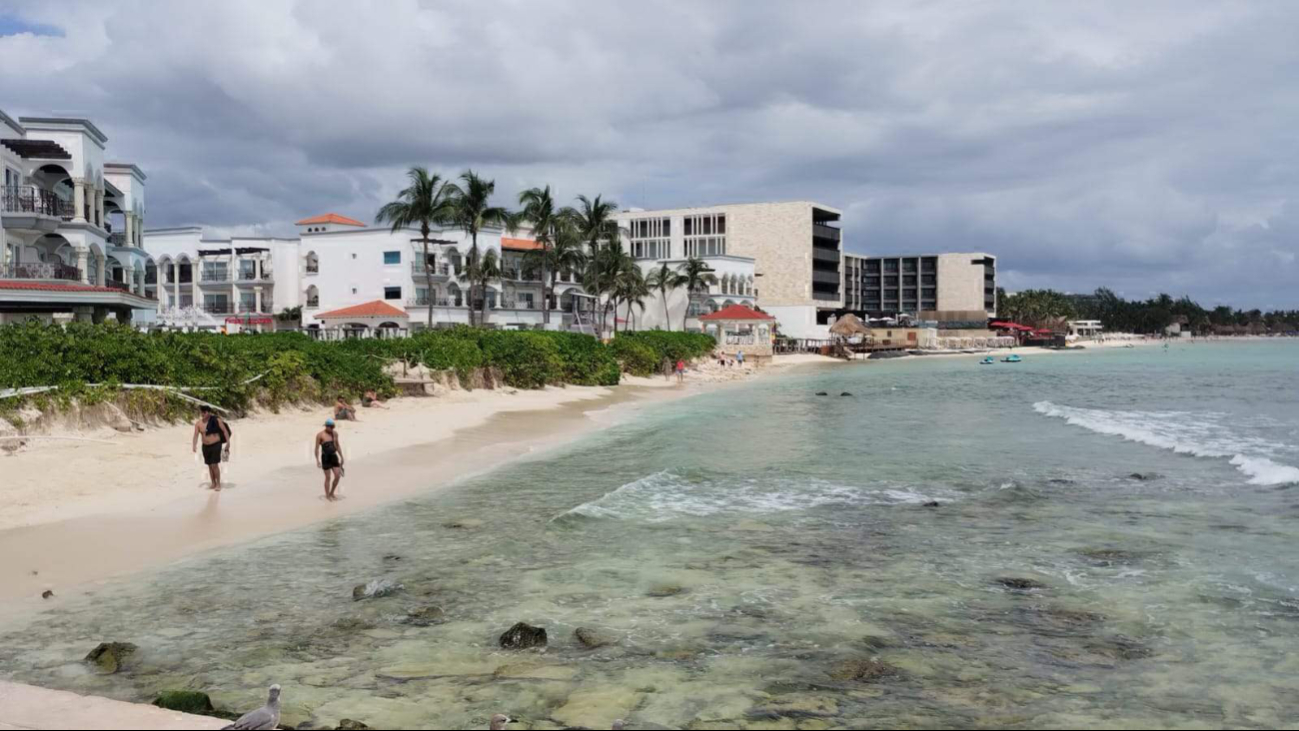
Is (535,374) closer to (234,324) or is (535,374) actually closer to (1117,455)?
(1117,455)

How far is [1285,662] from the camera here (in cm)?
912

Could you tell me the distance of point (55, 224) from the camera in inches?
1506

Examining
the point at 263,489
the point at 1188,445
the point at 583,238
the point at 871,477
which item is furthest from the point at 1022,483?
the point at 583,238

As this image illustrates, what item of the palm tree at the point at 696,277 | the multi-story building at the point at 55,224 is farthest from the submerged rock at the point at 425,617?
the palm tree at the point at 696,277

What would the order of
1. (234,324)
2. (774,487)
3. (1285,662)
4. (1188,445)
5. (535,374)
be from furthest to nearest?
(234,324) → (535,374) → (1188,445) → (774,487) → (1285,662)

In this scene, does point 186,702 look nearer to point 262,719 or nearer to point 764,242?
point 262,719

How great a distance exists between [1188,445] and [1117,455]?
3.59 metres

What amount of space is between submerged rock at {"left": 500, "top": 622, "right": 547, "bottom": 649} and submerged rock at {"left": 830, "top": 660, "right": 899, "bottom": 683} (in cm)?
298

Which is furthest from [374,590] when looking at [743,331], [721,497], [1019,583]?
[743,331]

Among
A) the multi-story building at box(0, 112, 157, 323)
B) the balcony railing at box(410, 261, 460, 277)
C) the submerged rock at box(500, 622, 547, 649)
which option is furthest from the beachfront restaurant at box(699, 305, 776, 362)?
the submerged rock at box(500, 622, 547, 649)

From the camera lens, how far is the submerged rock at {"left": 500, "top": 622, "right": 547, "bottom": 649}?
9.47m

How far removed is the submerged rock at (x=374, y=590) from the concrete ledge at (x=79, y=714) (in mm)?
3870

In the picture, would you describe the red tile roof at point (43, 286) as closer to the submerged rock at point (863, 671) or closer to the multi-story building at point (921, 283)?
the submerged rock at point (863, 671)

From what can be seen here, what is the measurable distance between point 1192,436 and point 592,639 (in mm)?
27337
